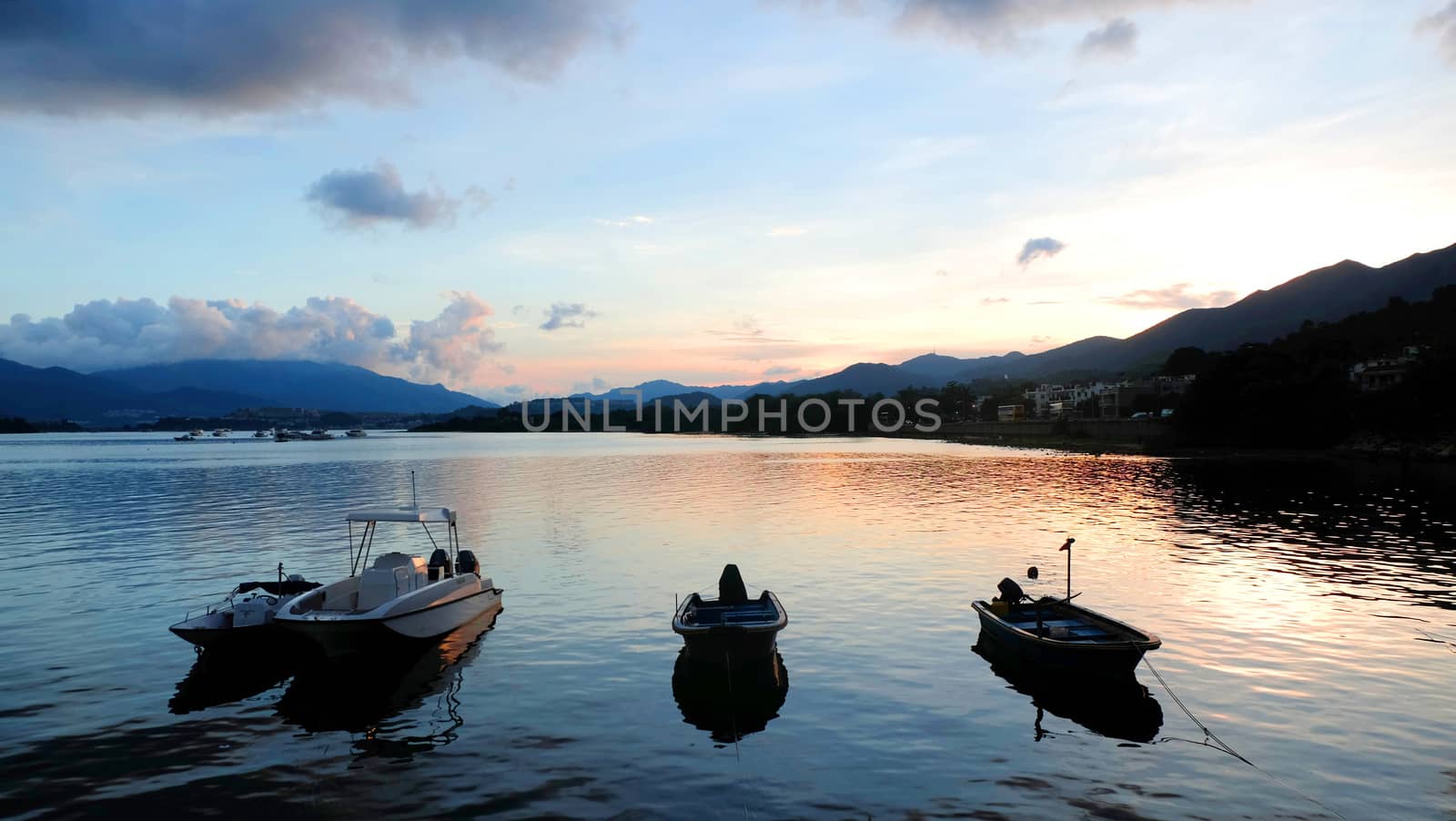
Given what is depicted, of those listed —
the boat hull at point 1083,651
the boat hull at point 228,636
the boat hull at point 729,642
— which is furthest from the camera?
the boat hull at point 228,636

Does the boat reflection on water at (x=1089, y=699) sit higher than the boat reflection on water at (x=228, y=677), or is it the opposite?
the boat reflection on water at (x=228, y=677)

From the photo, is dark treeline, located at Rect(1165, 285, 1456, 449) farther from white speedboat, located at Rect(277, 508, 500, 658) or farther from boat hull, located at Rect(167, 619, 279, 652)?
boat hull, located at Rect(167, 619, 279, 652)

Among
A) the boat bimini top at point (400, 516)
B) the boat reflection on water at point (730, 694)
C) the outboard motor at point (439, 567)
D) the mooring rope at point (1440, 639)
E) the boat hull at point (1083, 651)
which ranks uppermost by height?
the boat bimini top at point (400, 516)

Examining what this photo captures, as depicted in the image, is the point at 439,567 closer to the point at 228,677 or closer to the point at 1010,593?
the point at 228,677

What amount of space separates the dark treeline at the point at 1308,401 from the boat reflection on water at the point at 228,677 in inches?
5564

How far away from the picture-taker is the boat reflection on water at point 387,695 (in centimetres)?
1975

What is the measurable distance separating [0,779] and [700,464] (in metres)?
116

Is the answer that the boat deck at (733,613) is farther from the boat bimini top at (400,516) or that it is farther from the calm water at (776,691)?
the boat bimini top at (400,516)

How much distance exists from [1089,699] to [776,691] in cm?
859

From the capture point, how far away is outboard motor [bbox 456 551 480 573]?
32656 mm

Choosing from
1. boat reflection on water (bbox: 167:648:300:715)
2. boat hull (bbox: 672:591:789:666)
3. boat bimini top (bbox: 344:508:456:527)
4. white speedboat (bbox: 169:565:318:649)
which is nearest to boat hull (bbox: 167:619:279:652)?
white speedboat (bbox: 169:565:318:649)

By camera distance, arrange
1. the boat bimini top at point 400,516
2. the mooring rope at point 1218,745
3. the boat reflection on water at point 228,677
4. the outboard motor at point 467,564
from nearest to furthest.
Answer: the mooring rope at point 1218,745, the boat reflection on water at point 228,677, the boat bimini top at point 400,516, the outboard motor at point 467,564

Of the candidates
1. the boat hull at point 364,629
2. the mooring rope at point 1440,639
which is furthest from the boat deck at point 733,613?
the mooring rope at point 1440,639

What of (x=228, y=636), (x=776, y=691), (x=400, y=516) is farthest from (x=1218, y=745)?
(x=228, y=636)
